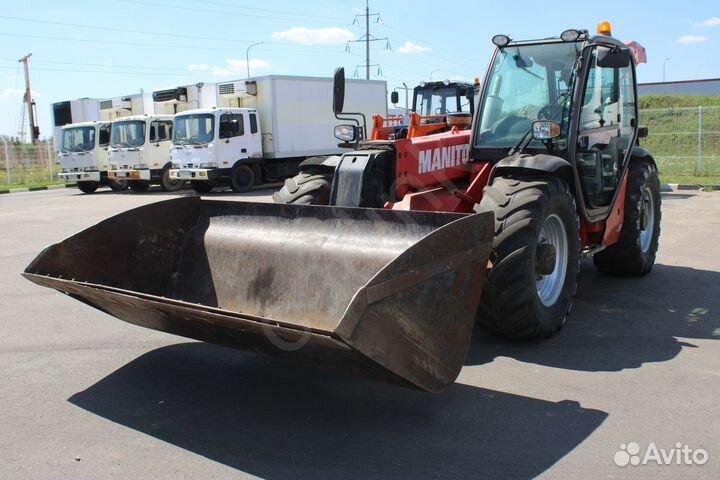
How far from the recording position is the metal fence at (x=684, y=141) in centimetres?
1891

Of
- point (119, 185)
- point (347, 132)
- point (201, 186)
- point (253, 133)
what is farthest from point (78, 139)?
point (347, 132)

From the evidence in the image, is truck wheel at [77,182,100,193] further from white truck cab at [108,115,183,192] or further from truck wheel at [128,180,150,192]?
white truck cab at [108,115,183,192]

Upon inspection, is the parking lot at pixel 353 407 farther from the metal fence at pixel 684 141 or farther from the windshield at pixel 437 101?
the metal fence at pixel 684 141

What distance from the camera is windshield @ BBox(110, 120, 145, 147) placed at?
21.7 metres

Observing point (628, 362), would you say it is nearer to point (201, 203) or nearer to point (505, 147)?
point (505, 147)

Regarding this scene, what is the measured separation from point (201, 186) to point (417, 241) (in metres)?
18.7

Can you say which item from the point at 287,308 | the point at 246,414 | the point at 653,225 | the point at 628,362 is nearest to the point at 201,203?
the point at 287,308

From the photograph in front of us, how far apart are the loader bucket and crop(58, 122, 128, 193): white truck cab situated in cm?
1903

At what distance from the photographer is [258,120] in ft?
68.3

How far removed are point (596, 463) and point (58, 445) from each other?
9.19 feet

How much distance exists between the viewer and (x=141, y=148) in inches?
853

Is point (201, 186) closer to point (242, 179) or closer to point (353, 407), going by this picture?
point (242, 179)

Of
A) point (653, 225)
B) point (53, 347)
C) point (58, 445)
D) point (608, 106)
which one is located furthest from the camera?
point (653, 225)

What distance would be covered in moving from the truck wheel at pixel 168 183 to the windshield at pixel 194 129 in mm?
2063
